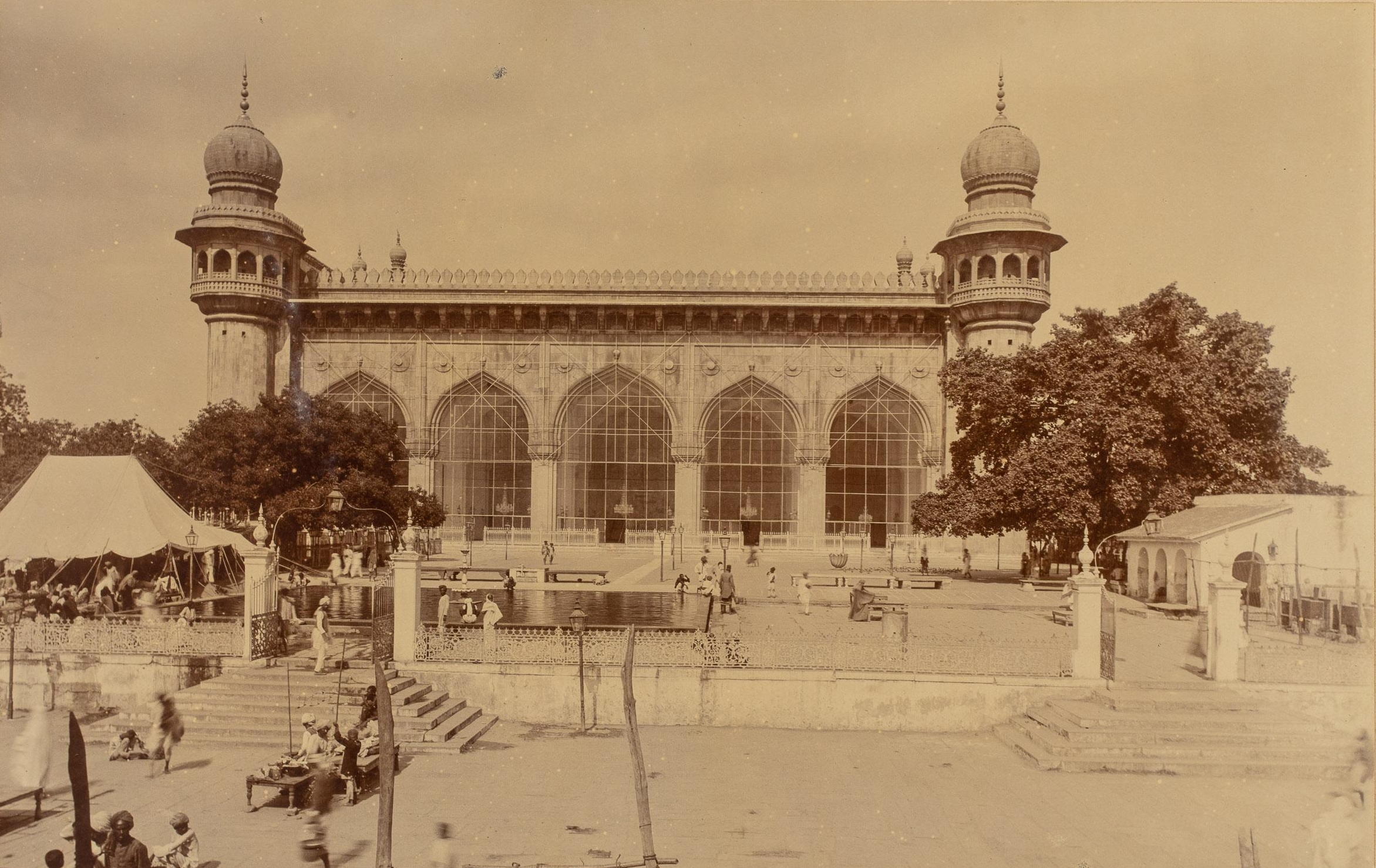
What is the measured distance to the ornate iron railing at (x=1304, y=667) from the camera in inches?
408

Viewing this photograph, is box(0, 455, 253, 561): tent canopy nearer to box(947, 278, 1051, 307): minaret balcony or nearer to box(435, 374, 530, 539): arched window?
box(435, 374, 530, 539): arched window

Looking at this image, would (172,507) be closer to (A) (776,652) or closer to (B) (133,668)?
(B) (133,668)

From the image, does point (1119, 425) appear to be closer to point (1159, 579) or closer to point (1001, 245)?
point (1159, 579)

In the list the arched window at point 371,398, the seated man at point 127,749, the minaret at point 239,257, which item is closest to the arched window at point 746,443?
the arched window at point 371,398

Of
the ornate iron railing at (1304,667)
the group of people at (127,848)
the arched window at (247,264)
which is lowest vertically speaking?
the group of people at (127,848)

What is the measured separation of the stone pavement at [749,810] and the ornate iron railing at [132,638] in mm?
1766

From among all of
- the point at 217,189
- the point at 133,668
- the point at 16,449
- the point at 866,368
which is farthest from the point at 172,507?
the point at 866,368

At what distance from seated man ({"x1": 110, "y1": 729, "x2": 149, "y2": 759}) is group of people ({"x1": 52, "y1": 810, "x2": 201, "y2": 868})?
2761 mm

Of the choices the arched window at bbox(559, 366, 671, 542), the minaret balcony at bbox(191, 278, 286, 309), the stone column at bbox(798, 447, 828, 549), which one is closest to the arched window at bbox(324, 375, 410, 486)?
the minaret balcony at bbox(191, 278, 286, 309)

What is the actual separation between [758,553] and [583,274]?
9.45m

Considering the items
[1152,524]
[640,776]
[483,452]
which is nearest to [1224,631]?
[1152,524]

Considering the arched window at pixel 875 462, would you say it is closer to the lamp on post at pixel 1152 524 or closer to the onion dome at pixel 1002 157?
the onion dome at pixel 1002 157

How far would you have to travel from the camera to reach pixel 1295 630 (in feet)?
44.5

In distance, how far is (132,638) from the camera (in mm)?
11883
